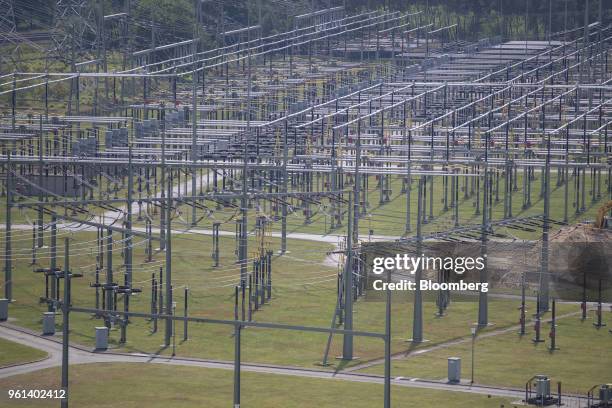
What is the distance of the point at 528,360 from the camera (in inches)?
1550

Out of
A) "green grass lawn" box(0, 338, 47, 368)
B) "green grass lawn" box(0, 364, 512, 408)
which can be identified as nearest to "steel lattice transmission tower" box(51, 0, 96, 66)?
"green grass lawn" box(0, 338, 47, 368)

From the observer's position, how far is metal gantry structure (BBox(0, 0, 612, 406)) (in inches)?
1834

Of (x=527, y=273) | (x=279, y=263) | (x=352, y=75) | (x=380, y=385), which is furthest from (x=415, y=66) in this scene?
(x=380, y=385)

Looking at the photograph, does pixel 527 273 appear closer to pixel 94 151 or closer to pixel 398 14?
pixel 94 151

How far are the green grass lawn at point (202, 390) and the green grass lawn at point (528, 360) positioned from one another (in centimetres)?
193

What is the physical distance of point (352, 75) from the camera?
92.2m

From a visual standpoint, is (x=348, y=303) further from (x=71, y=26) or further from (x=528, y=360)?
(x=71, y=26)

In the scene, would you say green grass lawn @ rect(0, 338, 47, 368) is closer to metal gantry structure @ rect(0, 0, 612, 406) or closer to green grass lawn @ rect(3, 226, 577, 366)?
green grass lawn @ rect(3, 226, 577, 366)

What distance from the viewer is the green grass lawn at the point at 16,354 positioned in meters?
38.6

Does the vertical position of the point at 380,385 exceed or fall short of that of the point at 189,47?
it falls short

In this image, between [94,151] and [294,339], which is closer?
[294,339]

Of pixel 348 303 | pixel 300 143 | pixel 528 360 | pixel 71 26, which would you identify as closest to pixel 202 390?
pixel 348 303

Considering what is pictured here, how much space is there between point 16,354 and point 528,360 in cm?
1213

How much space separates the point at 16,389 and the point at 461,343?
38.4 ft
